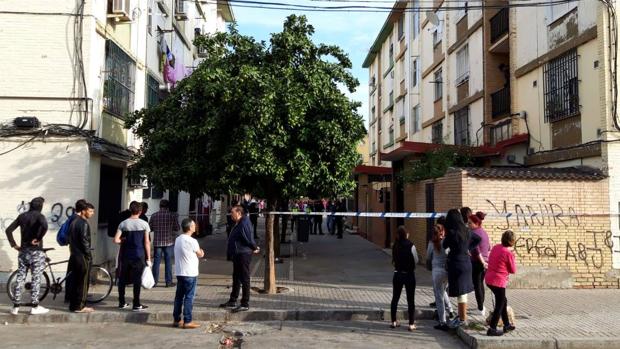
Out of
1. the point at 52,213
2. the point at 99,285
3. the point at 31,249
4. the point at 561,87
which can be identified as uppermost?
the point at 561,87

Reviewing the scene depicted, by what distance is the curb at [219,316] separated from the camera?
7977 millimetres

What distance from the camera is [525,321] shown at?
771 centimetres

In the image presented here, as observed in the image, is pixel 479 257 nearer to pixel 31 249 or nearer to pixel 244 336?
pixel 244 336

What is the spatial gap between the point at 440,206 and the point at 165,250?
6099 mm

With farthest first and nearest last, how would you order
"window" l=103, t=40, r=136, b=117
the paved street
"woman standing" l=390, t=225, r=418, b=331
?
"window" l=103, t=40, r=136, b=117, "woman standing" l=390, t=225, r=418, b=331, the paved street

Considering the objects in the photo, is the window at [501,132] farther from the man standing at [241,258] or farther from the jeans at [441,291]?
the man standing at [241,258]

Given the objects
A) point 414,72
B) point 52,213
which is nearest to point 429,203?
point 52,213

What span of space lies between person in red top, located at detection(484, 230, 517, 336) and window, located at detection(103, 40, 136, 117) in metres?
8.77

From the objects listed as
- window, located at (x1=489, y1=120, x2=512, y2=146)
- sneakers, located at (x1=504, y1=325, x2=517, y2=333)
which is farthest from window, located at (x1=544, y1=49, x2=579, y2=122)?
sneakers, located at (x1=504, y1=325, x2=517, y2=333)

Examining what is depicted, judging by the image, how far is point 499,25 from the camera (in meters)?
16.5

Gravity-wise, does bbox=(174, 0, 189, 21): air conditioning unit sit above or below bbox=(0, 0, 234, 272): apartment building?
above

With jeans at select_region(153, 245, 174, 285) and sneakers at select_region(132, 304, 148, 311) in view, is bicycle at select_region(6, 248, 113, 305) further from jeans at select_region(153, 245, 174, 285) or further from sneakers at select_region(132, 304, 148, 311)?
jeans at select_region(153, 245, 174, 285)

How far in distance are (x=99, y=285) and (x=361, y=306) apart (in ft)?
15.8

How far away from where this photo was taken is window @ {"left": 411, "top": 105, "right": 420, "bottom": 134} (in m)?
27.3
